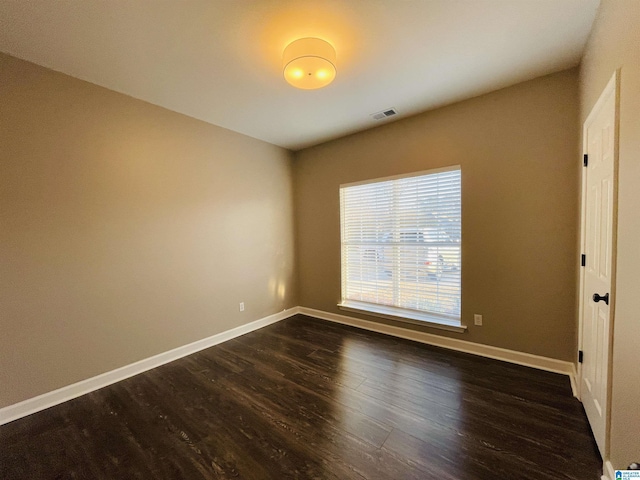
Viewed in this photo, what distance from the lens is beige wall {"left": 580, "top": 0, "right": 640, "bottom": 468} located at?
1.10 m

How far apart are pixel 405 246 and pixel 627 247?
2222 mm

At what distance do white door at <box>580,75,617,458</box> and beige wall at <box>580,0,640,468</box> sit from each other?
105 mm

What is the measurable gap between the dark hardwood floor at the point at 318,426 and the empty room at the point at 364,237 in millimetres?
19

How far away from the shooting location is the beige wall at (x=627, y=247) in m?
1.10

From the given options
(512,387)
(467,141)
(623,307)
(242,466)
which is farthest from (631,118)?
(242,466)

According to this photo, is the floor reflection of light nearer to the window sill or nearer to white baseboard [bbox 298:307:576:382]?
white baseboard [bbox 298:307:576:382]

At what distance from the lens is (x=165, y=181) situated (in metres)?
2.89

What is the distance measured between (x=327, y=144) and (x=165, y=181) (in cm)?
236

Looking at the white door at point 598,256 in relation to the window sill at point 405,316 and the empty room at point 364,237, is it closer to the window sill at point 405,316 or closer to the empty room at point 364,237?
the empty room at point 364,237

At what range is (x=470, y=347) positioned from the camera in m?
2.89

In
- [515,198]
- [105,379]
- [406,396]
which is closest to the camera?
[406,396]

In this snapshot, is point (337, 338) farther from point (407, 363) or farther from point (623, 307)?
point (623, 307)

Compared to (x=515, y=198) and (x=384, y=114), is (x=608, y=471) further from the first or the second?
(x=384, y=114)

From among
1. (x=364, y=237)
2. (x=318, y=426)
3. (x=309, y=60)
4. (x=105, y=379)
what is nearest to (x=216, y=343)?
(x=105, y=379)
